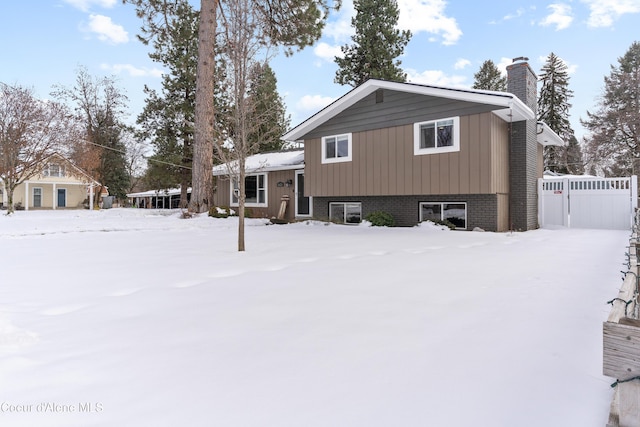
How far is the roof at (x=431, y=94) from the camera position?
9414 millimetres

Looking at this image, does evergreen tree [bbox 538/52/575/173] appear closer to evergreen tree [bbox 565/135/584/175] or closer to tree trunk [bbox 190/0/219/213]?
evergreen tree [bbox 565/135/584/175]

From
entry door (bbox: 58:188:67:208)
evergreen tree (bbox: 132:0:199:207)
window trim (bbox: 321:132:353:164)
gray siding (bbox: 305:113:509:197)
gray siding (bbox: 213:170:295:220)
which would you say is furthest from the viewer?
entry door (bbox: 58:188:67:208)

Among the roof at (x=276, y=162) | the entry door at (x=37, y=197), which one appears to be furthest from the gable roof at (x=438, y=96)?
the entry door at (x=37, y=197)

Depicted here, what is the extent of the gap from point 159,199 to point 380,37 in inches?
1015

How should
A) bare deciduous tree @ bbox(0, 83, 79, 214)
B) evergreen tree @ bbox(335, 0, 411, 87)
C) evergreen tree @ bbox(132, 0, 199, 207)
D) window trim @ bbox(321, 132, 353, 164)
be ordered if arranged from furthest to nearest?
evergreen tree @ bbox(335, 0, 411, 87) → evergreen tree @ bbox(132, 0, 199, 207) → bare deciduous tree @ bbox(0, 83, 79, 214) → window trim @ bbox(321, 132, 353, 164)

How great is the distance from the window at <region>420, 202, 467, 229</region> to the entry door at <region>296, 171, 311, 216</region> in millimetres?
5225

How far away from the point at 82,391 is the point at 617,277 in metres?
5.33

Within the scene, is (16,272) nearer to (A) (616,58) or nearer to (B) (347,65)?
(B) (347,65)

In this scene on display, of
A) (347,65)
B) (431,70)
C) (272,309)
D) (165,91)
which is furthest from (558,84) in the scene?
(272,309)

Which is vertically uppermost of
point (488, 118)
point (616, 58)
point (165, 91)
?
point (616, 58)

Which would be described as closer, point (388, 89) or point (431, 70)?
point (388, 89)

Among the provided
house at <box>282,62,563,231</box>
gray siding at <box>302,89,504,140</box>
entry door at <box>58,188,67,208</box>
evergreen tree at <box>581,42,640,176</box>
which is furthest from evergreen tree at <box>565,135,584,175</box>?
entry door at <box>58,188,67,208</box>

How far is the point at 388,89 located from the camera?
1188cm

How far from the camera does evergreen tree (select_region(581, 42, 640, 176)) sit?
913 inches
